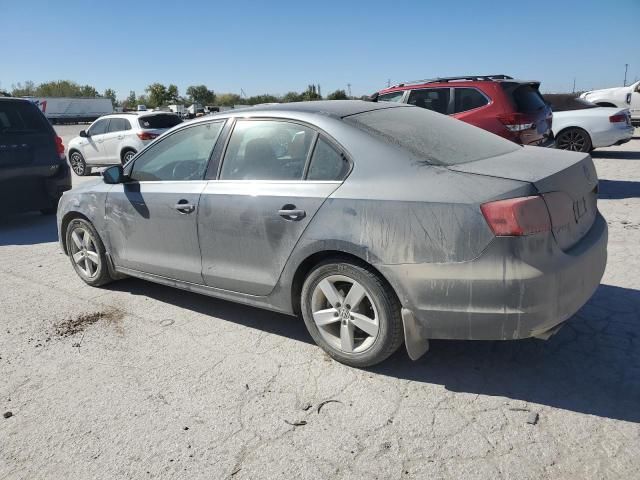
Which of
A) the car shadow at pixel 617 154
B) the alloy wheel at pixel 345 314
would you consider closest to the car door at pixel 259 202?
the alloy wheel at pixel 345 314

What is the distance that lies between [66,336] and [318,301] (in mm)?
2052

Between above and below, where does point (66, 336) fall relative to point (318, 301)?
below

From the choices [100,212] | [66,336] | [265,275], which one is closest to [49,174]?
[100,212]

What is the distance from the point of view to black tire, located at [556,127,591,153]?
11336mm

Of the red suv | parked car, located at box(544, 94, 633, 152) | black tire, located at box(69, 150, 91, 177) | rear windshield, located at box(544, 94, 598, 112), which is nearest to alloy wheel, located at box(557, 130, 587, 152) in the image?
parked car, located at box(544, 94, 633, 152)

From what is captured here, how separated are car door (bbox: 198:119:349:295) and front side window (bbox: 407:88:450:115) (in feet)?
17.9

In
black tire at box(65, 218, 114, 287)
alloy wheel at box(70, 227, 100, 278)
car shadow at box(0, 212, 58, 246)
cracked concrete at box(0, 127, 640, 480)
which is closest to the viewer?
cracked concrete at box(0, 127, 640, 480)

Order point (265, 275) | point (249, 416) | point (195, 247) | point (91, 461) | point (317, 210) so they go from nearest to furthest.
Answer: point (91, 461), point (249, 416), point (317, 210), point (265, 275), point (195, 247)

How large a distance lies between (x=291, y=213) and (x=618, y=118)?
1058 cm

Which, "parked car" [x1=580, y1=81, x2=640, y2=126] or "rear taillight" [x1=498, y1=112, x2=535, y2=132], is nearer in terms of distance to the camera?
"rear taillight" [x1=498, y1=112, x2=535, y2=132]

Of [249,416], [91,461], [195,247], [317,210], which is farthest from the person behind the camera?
[195,247]

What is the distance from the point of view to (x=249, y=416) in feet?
9.23

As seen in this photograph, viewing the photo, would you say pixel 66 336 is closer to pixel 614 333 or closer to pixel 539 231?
pixel 539 231

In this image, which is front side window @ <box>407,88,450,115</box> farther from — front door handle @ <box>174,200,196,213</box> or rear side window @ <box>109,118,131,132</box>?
rear side window @ <box>109,118,131,132</box>
